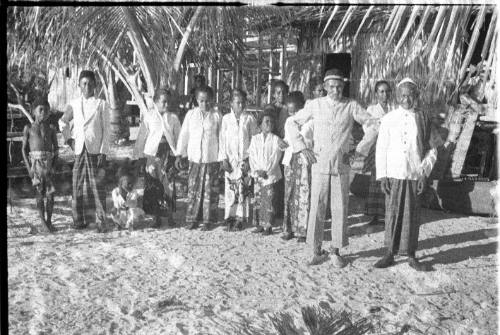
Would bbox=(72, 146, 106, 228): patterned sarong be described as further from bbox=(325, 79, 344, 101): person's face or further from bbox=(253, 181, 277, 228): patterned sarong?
bbox=(325, 79, 344, 101): person's face

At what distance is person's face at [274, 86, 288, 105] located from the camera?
17.8ft

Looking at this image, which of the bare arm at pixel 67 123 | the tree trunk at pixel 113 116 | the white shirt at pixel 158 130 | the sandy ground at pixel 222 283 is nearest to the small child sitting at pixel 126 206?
the sandy ground at pixel 222 283

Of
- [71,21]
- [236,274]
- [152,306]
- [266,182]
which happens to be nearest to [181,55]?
[71,21]

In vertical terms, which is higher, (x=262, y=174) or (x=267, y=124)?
(x=267, y=124)

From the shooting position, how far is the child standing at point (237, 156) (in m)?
5.12

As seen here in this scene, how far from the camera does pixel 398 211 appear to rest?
430cm

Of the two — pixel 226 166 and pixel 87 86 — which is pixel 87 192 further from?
pixel 226 166

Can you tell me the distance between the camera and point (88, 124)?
4941mm

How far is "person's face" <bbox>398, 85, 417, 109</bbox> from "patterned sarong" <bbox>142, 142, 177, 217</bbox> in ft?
7.20

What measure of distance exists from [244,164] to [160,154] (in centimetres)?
78

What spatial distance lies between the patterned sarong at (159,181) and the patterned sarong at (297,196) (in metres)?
1.10

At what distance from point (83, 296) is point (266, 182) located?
A: 6.88 ft

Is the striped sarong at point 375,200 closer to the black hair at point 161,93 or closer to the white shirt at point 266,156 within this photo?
the white shirt at point 266,156

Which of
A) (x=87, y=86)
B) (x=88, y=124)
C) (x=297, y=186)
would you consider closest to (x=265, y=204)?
(x=297, y=186)
